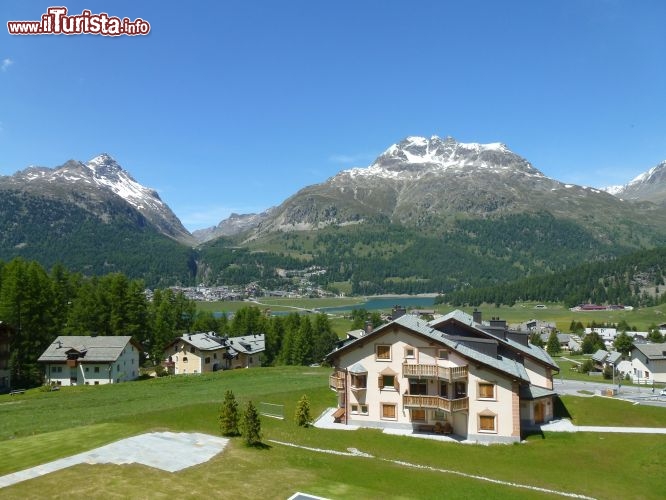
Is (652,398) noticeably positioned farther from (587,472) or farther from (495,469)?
(495,469)

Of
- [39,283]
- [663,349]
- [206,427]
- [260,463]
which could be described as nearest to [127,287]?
[39,283]

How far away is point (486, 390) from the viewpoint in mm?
41250

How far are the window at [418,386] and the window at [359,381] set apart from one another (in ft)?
13.3

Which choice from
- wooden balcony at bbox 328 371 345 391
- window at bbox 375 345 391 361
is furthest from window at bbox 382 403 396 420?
wooden balcony at bbox 328 371 345 391

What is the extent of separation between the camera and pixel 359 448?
35844 mm

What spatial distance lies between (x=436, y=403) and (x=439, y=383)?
1.94 m

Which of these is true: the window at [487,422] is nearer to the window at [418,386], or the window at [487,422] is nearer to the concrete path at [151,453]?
the window at [418,386]

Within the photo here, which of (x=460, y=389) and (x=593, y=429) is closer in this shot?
(x=460, y=389)

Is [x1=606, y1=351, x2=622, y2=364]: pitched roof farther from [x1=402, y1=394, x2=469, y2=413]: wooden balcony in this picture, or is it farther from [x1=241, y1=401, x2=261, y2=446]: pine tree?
[x1=241, y1=401, x2=261, y2=446]: pine tree

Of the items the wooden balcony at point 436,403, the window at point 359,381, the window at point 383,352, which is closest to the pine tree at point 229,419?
the window at point 359,381

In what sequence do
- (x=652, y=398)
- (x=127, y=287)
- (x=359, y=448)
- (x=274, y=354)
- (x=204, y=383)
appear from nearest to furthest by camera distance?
1. (x=359, y=448)
2. (x=652, y=398)
3. (x=204, y=383)
4. (x=127, y=287)
5. (x=274, y=354)

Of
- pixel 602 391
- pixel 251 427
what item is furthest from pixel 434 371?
pixel 602 391

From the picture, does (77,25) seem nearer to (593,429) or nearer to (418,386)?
(418,386)

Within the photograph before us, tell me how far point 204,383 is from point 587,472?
47.5 m
